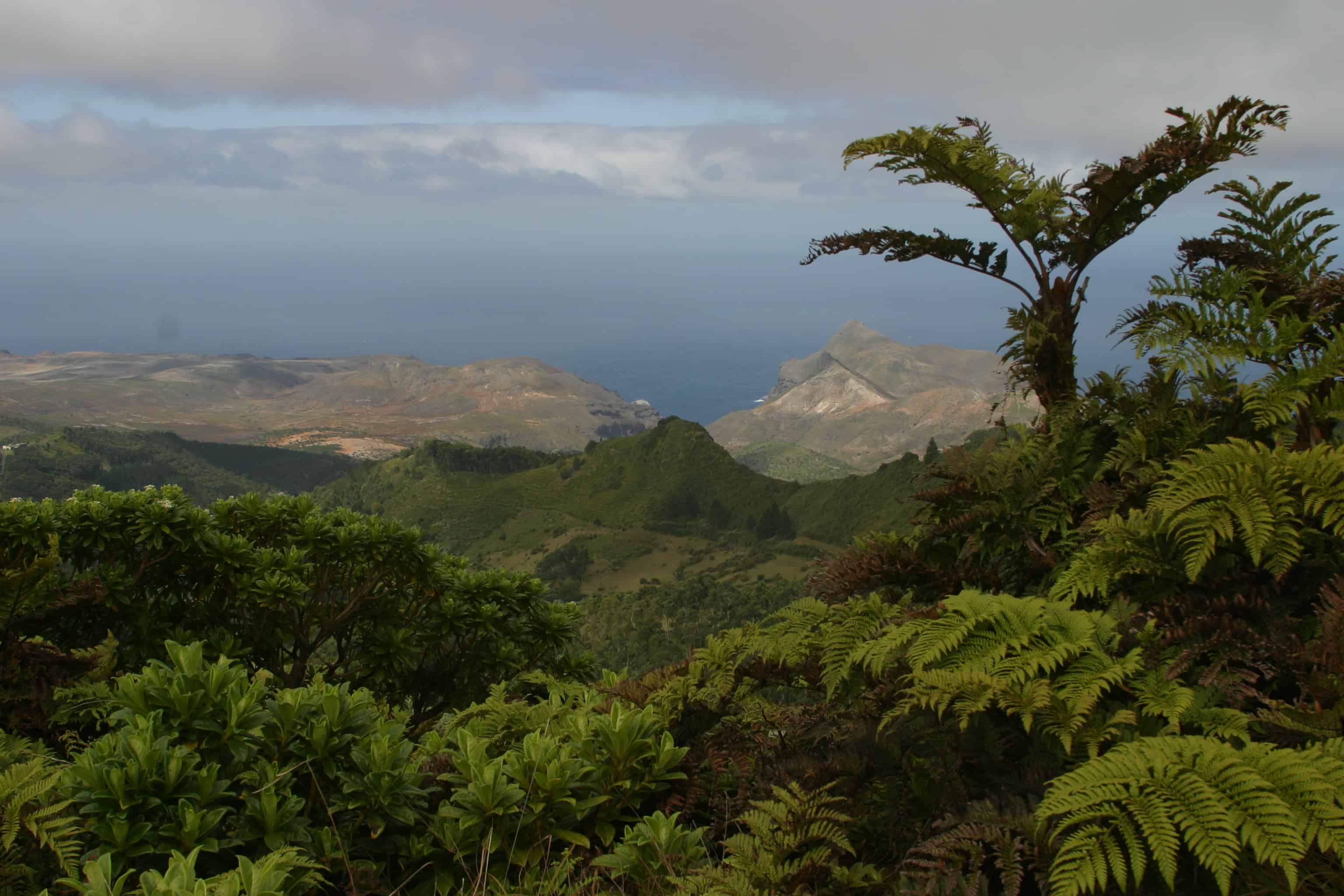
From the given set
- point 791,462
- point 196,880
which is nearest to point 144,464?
point 791,462

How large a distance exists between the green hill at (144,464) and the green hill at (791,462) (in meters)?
49.5

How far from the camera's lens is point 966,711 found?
255 centimetres

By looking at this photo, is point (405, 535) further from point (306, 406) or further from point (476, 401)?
point (306, 406)

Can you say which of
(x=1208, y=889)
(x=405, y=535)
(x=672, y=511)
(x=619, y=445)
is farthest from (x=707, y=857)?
(x=619, y=445)

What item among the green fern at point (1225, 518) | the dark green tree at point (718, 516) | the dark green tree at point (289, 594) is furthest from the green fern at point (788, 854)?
the dark green tree at point (718, 516)

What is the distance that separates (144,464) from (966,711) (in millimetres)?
96179

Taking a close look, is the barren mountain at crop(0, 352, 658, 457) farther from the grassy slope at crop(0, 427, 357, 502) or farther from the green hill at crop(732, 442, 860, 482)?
the green hill at crop(732, 442, 860, 482)

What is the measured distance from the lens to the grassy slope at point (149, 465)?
7050 cm

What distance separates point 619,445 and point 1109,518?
69.7 m

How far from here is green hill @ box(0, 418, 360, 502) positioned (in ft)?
232

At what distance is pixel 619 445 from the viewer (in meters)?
72.8

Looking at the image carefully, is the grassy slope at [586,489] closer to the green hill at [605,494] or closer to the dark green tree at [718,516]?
the green hill at [605,494]

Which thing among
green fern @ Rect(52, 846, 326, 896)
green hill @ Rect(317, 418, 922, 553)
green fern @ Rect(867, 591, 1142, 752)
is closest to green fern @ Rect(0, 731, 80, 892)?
green fern @ Rect(52, 846, 326, 896)

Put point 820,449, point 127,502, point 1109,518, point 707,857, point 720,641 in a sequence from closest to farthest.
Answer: point 707,857, point 1109,518, point 720,641, point 127,502, point 820,449
